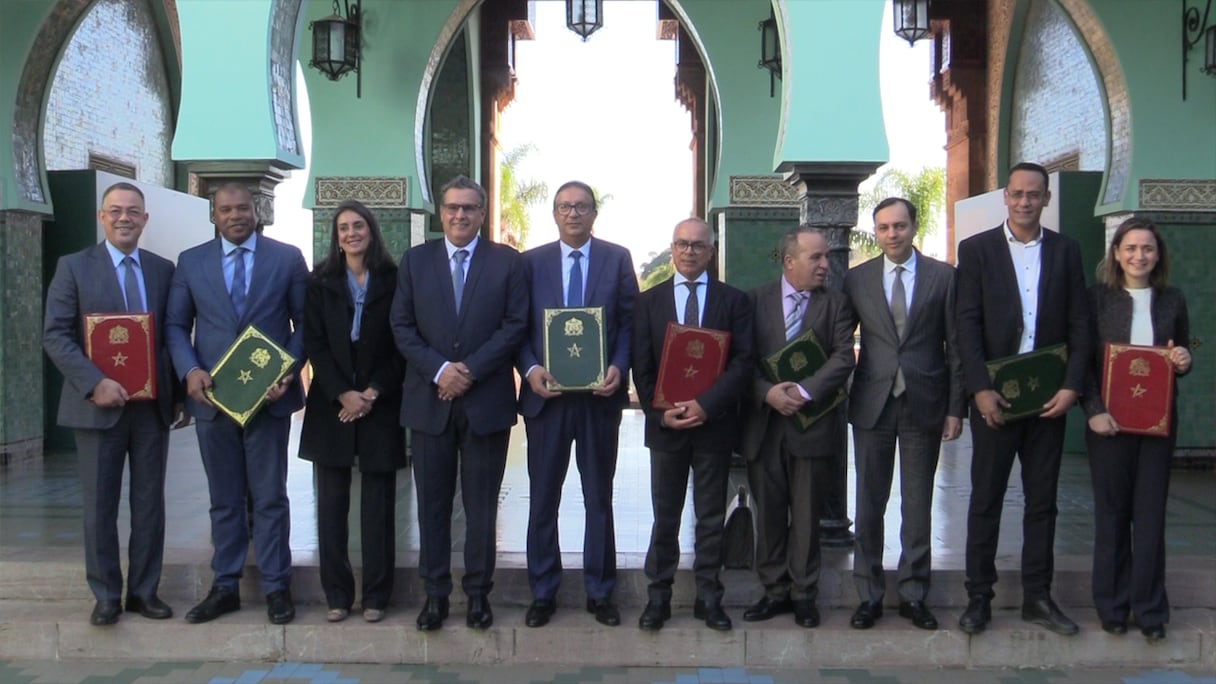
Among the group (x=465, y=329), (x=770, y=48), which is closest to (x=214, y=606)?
(x=465, y=329)

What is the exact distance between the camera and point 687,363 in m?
4.95

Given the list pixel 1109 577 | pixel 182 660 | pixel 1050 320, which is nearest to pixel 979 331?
pixel 1050 320

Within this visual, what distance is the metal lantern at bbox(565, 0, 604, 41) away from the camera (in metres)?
9.65

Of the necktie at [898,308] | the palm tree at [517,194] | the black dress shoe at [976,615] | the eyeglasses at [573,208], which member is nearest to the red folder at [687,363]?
the eyeglasses at [573,208]

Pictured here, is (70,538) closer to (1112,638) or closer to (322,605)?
(322,605)

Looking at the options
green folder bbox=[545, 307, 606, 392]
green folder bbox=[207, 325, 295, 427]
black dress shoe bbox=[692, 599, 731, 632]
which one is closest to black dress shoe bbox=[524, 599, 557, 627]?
black dress shoe bbox=[692, 599, 731, 632]

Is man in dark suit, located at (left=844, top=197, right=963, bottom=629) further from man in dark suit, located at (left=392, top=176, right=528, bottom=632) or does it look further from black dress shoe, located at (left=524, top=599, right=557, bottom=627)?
man in dark suit, located at (left=392, top=176, right=528, bottom=632)

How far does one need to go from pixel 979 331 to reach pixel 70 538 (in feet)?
17.1

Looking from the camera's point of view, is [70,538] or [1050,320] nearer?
[1050,320]

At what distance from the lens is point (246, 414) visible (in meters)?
4.99

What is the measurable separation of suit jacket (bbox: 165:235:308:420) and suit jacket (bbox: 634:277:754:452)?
1600 millimetres

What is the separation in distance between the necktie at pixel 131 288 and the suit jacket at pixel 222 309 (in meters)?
0.16

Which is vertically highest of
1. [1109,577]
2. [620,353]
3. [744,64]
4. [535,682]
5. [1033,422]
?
[744,64]

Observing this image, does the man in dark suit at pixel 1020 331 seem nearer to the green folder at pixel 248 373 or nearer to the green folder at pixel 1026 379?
the green folder at pixel 1026 379
